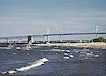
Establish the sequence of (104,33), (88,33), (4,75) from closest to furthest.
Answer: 1. (4,75)
2. (104,33)
3. (88,33)

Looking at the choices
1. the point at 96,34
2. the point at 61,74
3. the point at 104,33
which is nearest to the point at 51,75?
the point at 61,74

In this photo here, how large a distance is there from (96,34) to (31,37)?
32997 millimetres

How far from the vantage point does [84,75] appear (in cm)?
4262

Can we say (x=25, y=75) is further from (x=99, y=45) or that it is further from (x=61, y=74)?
(x=99, y=45)

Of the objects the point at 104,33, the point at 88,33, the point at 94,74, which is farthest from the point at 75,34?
the point at 94,74

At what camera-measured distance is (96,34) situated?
19162 cm

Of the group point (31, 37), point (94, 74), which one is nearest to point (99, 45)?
point (31, 37)

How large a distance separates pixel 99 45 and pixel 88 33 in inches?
463

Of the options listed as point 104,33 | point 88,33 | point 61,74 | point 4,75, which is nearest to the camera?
point 4,75

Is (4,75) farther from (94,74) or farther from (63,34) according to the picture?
(63,34)

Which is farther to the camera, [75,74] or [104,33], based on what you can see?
[104,33]

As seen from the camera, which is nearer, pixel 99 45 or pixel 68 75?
pixel 68 75

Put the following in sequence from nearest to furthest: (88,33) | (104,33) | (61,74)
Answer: (61,74)
(104,33)
(88,33)

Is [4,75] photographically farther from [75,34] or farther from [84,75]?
[75,34]
